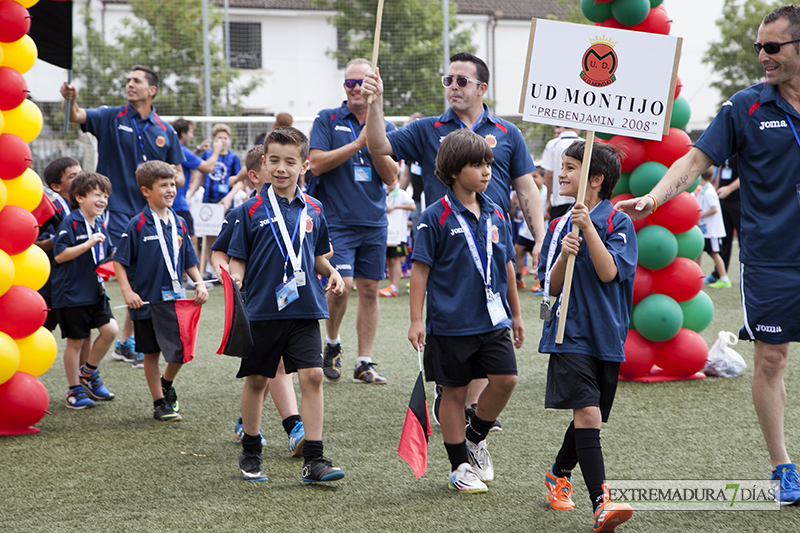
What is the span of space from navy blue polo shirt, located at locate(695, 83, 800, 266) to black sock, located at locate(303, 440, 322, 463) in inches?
86.4

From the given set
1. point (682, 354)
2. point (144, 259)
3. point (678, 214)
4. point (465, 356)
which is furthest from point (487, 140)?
point (682, 354)

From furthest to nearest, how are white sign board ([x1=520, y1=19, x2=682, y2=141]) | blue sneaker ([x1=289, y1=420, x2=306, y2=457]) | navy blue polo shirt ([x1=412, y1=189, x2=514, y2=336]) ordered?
blue sneaker ([x1=289, y1=420, x2=306, y2=457]) < navy blue polo shirt ([x1=412, y1=189, x2=514, y2=336]) < white sign board ([x1=520, y1=19, x2=682, y2=141])

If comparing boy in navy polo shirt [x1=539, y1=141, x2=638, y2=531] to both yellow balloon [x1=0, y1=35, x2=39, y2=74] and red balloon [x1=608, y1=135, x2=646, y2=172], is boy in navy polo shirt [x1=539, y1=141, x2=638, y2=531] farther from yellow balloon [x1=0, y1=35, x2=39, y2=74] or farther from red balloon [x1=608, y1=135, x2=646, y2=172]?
yellow balloon [x1=0, y1=35, x2=39, y2=74]

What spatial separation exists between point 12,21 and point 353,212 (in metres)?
2.54

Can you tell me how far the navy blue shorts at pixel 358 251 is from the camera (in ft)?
19.2

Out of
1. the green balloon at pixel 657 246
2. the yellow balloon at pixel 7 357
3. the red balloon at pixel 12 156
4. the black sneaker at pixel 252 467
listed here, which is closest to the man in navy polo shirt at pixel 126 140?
the red balloon at pixel 12 156

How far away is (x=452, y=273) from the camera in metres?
3.69

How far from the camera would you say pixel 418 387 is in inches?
140

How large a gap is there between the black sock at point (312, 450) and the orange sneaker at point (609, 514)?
1.35 m

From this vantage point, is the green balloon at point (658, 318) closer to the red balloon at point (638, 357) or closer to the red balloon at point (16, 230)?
the red balloon at point (638, 357)

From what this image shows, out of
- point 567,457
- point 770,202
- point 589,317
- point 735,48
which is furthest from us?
point 735,48

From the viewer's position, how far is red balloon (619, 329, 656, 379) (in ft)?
19.4

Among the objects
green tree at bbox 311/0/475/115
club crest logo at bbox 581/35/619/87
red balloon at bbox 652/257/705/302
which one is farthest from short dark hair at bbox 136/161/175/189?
green tree at bbox 311/0/475/115

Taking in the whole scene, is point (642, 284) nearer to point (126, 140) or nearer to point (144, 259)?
point (144, 259)
